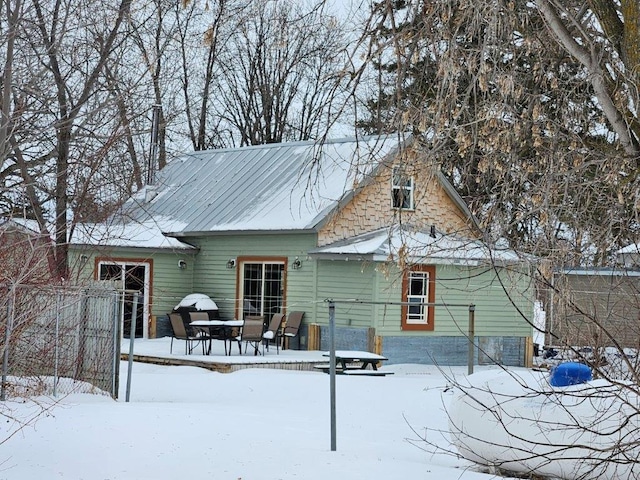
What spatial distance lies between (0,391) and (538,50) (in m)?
7.90

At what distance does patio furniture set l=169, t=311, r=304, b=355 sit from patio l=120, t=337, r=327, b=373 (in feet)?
0.71

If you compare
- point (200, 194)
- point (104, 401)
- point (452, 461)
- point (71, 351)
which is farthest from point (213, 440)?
point (200, 194)

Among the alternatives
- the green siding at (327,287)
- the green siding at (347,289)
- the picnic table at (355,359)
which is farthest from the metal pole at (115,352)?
the green siding at (347,289)

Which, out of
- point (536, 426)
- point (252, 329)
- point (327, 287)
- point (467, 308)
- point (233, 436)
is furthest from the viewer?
point (467, 308)

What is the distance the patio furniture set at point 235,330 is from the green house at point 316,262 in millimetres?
431

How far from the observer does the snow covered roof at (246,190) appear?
80.6ft

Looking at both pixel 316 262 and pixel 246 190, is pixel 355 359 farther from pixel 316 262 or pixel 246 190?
pixel 246 190

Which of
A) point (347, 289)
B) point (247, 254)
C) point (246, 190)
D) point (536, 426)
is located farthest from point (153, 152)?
point (536, 426)

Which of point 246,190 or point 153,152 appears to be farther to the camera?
point 153,152

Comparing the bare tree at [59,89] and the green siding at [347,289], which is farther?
the green siding at [347,289]

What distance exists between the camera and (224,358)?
20.8 metres

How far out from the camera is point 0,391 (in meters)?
13.1

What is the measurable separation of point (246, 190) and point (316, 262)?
413cm

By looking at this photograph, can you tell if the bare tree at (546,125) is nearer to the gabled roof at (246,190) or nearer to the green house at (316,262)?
the green house at (316,262)
